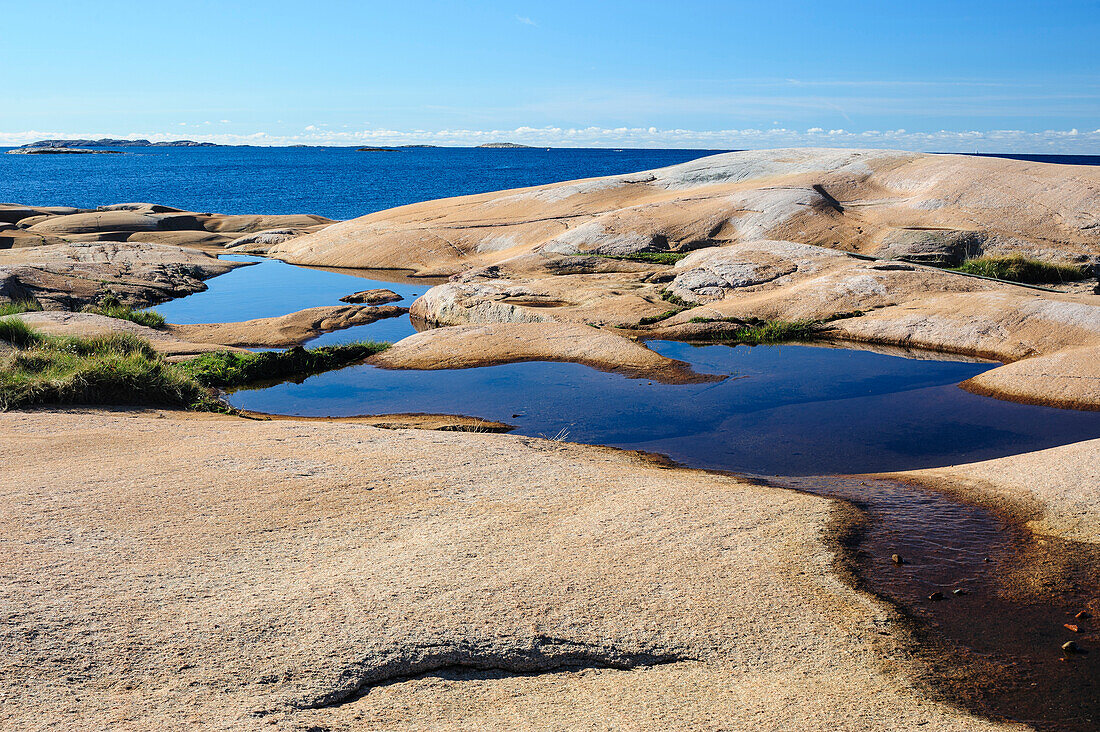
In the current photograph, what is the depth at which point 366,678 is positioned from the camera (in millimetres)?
4145

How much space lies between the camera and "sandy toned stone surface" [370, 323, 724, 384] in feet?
44.0

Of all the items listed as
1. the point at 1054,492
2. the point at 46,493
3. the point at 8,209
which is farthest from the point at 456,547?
the point at 8,209

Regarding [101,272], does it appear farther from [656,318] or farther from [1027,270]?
[1027,270]

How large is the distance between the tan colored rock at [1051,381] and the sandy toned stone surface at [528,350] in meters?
3.83

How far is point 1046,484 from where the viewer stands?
7.30 m

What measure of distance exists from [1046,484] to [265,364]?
11068mm

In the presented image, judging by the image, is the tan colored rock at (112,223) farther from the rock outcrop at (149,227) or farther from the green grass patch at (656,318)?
the green grass patch at (656,318)

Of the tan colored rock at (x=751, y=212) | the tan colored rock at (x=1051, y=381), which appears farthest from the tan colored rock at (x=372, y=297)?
the tan colored rock at (x=1051, y=381)

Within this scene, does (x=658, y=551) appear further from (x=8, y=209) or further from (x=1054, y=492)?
(x=8, y=209)

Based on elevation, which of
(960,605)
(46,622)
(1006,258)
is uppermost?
Result: (1006,258)

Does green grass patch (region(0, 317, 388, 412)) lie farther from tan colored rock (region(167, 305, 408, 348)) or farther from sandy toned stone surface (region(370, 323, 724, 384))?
tan colored rock (region(167, 305, 408, 348))

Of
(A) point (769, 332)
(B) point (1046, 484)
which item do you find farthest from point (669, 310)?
(B) point (1046, 484)

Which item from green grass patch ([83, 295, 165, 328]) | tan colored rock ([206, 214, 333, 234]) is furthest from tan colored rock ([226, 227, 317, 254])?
green grass patch ([83, 295, 165, 328])

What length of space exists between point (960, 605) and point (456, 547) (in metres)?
3.28
